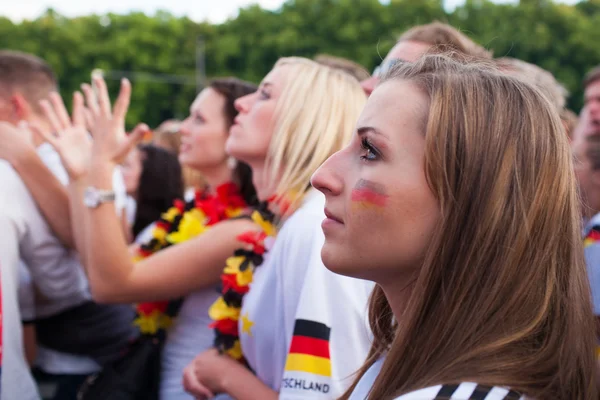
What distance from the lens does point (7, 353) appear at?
2.59m

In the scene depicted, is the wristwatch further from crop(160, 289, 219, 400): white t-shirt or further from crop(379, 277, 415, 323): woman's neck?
crop(379, 277, 415, 323): woman's neck

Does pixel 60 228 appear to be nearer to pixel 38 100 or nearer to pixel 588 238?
pixel 38 100

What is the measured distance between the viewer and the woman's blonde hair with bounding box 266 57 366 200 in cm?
244

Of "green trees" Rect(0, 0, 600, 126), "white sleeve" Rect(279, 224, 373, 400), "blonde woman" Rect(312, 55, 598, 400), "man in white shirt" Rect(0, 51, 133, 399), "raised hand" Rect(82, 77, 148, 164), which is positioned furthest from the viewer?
"green trees" Rect(0, 0, 600, 126)

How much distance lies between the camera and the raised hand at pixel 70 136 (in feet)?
9.67

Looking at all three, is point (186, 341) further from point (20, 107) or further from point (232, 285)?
point (20, 107)

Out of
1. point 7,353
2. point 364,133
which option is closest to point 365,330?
point 364,133

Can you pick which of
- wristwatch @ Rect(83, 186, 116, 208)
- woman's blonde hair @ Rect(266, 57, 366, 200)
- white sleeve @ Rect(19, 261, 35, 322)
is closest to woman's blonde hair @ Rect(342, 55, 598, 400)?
woman's blonde hair @ Rect(266, 57, 366, 200)

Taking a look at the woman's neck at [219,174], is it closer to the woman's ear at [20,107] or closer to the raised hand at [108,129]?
the raised hand at [108,129]

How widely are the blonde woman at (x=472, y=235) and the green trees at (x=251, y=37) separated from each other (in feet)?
102

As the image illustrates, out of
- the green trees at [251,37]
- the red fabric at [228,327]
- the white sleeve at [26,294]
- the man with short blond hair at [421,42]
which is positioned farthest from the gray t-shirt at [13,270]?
the green trees at [251,37]

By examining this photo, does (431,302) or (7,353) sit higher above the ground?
(431,302)

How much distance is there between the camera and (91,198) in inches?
107

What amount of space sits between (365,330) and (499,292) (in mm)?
749
